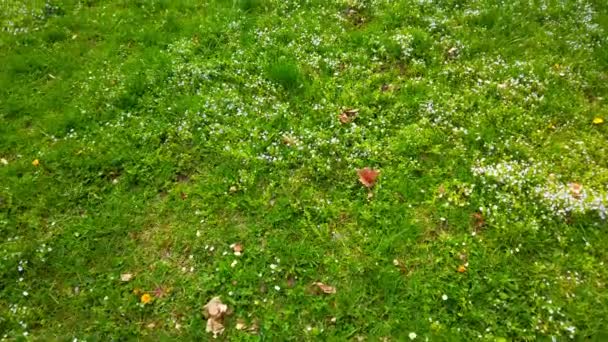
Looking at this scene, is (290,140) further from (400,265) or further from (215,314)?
(215,314)

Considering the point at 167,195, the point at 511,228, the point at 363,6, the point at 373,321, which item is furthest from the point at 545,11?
the point at 167,195

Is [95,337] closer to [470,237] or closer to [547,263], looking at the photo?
[470,237]

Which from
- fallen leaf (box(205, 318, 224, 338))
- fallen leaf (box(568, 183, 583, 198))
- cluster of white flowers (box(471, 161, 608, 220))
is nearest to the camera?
fallen leaf (box(205, 318, 224, 338))

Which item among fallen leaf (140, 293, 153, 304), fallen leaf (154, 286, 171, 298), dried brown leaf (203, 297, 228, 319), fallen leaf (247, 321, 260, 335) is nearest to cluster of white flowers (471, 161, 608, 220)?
fallen leaf (247, 321, 260, 335)

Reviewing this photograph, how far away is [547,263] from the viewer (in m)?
4.42

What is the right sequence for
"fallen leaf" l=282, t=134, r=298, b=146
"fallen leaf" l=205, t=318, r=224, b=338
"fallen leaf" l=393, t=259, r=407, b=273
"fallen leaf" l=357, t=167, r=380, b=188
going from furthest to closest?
"fallen leaf" l=282, t=134, r=298, b=146 → "fallen leaf" l=357, t=167, r=380, b=188 → "fallen leaf" l=393, t=259, r=407, b=273 → "fallen leaf" l=205, t=318, r=224, b=338

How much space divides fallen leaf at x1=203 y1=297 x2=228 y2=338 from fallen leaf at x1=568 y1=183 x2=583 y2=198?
381cm

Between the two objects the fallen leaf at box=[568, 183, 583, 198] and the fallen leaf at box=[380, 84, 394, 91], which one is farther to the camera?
the fallen leaf at box=[380, 84, 394, 91]

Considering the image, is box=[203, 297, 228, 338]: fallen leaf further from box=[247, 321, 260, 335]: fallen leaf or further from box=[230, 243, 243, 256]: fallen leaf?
box=[230, 243, 243, 256]: fallen leaf

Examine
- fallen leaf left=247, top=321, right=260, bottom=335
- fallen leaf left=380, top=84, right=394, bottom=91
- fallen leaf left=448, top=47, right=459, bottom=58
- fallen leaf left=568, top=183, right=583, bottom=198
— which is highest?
fallen leaf left=448, top=47, right=459, bottom=58

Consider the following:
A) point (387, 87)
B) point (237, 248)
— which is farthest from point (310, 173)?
point (387, 87)

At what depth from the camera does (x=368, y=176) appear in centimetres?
521

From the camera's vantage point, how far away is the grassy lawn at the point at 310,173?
14.0ft

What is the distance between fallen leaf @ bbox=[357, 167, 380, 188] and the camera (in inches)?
203
